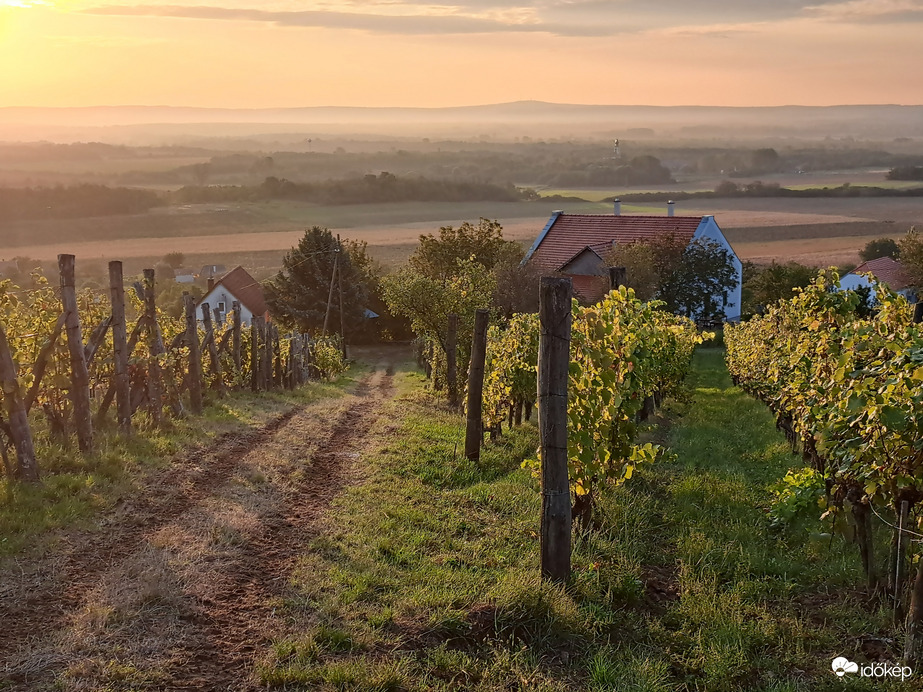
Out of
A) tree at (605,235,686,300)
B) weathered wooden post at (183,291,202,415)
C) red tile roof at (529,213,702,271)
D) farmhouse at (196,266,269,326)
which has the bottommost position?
farmhouse at (196,266,269,326)

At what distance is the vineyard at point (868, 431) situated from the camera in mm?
5012

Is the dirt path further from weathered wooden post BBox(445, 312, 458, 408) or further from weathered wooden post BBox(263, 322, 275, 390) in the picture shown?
weathered wooden post BBox(263, 322, 275, 390)

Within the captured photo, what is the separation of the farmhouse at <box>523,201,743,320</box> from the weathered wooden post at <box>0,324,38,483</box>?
3846cm

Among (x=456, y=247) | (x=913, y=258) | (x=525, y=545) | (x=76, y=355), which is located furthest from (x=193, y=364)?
(x=913, y=258)

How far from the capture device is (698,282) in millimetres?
44062

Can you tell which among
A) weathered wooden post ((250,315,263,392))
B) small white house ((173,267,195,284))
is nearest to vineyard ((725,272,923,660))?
weathered wooden post ((250,315,263,392))

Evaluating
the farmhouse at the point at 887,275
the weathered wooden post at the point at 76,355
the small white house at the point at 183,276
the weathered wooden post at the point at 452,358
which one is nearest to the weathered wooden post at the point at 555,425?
the weathered wooden post at the point at 76,355

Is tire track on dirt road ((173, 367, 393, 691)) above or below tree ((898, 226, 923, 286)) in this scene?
below

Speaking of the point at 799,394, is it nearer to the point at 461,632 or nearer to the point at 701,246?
the point at 461,632

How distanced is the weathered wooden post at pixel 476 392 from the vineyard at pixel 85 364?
197 inches

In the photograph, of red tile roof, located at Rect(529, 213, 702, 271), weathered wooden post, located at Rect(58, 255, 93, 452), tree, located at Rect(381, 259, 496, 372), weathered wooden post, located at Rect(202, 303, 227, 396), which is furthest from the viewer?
red tile roof, located at Rect(529, 213, 702, 271)

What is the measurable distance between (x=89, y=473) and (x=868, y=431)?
318 inches

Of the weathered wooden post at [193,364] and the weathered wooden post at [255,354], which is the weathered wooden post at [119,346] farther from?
the weathered wooden post at [255,354]

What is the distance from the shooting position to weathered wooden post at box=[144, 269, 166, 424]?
488 inches
